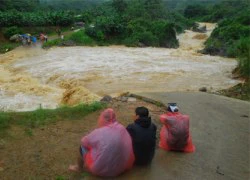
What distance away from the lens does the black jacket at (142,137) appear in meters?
5.21

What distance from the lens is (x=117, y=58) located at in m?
20.8

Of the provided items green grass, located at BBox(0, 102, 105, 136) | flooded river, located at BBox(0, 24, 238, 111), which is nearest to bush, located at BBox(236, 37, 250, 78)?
flooded river, located at BBox(0, 24, 238, 111)

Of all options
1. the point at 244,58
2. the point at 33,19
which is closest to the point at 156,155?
the point at 244,58

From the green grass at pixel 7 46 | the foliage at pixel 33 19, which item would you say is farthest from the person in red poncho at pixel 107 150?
the foliage at pixel 33 19

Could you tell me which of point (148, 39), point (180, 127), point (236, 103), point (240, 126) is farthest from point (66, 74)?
point (148, 39)

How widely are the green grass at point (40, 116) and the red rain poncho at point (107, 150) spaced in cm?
184

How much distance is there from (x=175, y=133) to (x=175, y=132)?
0.06 feet

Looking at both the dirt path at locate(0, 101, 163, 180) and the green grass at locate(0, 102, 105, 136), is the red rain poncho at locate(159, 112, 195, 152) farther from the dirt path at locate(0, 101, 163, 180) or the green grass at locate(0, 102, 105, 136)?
the green grass at locate(0, 102, 105, 136)

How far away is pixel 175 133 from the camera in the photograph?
6016mm

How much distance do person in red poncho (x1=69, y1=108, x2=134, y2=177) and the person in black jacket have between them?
8.7 inches

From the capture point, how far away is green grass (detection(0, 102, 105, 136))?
663 centimetres

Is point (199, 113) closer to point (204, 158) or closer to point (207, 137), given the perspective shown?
point (207, 137)

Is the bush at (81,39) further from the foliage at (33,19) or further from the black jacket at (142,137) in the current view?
the black jacket at (142,137)

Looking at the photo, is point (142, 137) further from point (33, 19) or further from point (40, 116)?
point (33, 19)
